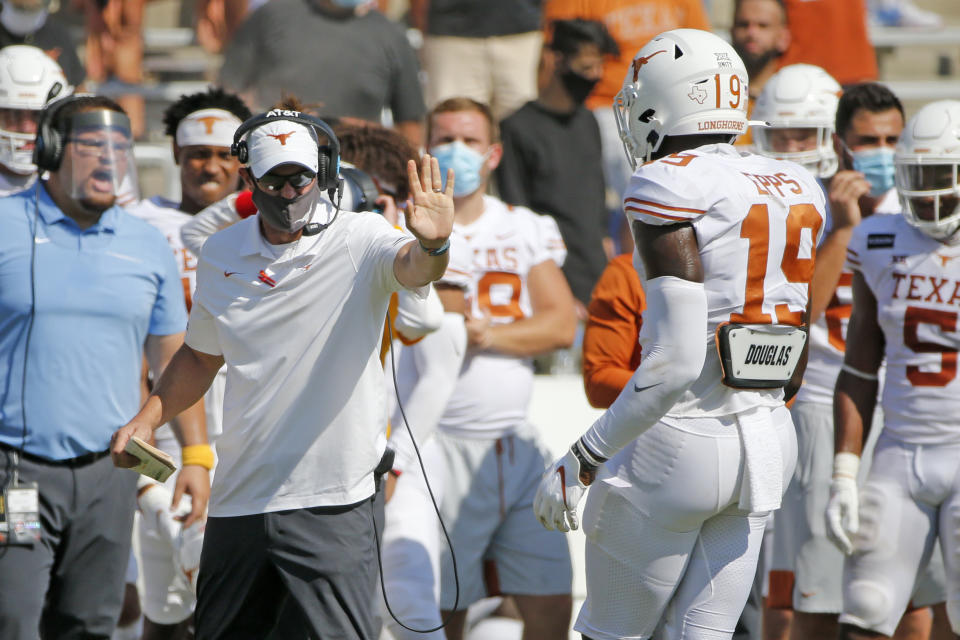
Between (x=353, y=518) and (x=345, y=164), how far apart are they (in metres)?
1.59

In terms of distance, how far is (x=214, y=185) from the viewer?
541 cm

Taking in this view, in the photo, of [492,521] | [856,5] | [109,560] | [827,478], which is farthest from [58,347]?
[856,5]

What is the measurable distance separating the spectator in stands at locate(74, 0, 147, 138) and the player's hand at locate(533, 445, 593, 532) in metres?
6.33

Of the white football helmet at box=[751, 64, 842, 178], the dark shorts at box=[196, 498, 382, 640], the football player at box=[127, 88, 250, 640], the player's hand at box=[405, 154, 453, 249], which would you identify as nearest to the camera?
the player's hand at box=[405, 154, 453, 249]

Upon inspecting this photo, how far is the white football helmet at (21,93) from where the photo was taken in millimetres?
5449

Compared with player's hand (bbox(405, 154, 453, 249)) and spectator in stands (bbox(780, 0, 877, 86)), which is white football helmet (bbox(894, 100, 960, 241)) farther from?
spectator in stands (bbox(780, 0, 877, 86))

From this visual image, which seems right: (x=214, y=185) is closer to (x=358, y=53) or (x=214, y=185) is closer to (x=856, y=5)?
(x=358, y=53)

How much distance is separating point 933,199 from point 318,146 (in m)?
2.19

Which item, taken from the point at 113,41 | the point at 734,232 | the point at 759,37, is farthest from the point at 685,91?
the point at 113,41

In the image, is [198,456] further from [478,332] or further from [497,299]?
[497,299]

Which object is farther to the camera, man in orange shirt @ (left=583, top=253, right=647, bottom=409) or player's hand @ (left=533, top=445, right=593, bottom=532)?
man in orange shirt @ (left=583, top=253, right=647, bottom=409)

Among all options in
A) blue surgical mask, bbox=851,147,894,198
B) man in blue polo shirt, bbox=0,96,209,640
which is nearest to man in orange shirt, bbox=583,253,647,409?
man in blue polo shirt, bbox=0,96,209,640

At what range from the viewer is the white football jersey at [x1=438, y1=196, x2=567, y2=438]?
17.5ft

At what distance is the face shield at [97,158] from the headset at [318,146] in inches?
37.7
